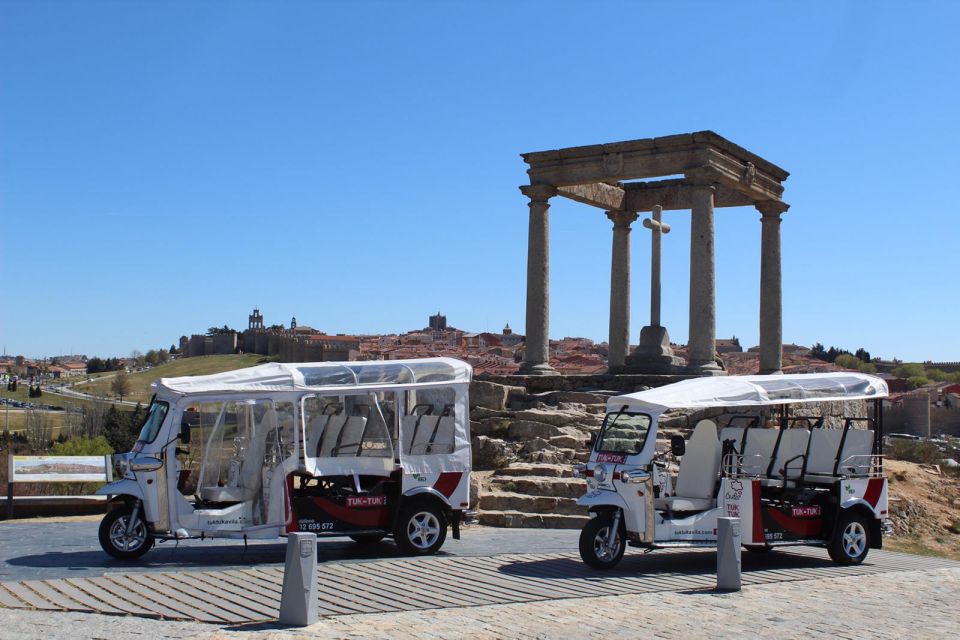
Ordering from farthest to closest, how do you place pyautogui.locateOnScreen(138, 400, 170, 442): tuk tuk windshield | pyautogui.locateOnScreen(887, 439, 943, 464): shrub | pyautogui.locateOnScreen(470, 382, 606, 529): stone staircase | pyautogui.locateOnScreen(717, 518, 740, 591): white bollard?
1. pyautogui.locateOnScreen(887, 439, 943, 464): shrub
2. pyautogui.locateOnScreen(470, 382, 606, 529): stone staircase
3. pyautogui.locateOnScreen(138, 400, 170, 442): tuk tuk windshield
4. pyautogui.locateOnScreen(717, 518, 740, 591): white bollard

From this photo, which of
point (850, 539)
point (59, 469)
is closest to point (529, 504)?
point (850, 539)

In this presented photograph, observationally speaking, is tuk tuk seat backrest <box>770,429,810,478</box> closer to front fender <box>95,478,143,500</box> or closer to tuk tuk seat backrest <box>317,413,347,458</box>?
tuk tuk seat backrest <box>317,413,347,458</box>

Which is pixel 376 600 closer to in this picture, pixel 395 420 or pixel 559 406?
pixel 395 420

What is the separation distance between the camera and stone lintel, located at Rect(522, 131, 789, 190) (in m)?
25.5

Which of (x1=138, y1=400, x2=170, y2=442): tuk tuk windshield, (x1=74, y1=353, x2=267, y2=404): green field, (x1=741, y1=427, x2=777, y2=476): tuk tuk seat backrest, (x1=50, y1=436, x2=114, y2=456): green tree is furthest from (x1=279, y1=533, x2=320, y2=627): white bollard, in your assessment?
(x1=74, y1=353, x2=267, y2=404): green field

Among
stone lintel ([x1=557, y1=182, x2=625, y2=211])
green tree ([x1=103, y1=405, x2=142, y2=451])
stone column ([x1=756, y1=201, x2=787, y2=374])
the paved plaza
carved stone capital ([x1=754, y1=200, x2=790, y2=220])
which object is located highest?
stone lintel ([x1=557, y1=182, x2=625, y2=211])

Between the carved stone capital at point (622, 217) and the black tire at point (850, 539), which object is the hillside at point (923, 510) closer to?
the black tire at point (850, 539)

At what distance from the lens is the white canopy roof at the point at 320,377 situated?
41.9 feet

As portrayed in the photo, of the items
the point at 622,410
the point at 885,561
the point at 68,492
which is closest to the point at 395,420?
the point at 622,410

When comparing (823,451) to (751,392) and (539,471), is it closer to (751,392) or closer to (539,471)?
(751,392)

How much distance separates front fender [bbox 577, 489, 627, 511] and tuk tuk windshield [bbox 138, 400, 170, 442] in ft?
16.3

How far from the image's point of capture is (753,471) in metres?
14.4

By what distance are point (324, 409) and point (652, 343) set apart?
610 inches

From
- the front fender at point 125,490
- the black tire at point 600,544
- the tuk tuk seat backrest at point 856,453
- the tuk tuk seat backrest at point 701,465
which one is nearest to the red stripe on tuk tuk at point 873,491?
the tuk tuk seat backrest at point 856,453
